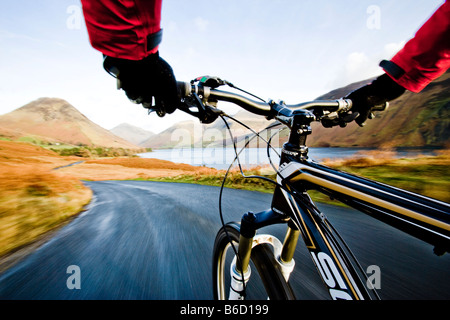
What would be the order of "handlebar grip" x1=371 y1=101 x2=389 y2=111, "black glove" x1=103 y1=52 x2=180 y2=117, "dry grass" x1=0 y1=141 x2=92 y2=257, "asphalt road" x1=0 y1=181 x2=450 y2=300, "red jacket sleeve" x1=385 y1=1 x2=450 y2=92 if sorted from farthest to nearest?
"dry grass" x1=0 y1=141 x2=92 y2=257 → "asphalt road" x1=0 y1=181 x2=450 y2=300 → "handlebar grip" x1=371 y1=101 x2=389 y2=111 → "red jacket sleeve" x1=385 y1=1 x2=450 y2=92 → "black glove" x1=103 y1=52 x2=180 y2=117

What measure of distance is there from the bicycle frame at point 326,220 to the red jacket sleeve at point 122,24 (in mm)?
767

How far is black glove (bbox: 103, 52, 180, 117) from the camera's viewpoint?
667 millimetres

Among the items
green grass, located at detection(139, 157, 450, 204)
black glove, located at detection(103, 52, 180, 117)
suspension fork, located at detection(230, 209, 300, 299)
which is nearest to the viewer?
black glove, located at detection(103, 52, 180, 117)

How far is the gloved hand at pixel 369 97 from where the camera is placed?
39.9 inches

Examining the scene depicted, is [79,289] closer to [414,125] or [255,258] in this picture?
[255,258]

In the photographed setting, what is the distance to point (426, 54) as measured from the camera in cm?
87

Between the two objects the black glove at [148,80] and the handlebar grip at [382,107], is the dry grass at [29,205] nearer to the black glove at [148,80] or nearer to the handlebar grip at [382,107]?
the black glove at [148,80]

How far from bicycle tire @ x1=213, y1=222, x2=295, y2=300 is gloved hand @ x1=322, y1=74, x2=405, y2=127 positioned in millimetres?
969

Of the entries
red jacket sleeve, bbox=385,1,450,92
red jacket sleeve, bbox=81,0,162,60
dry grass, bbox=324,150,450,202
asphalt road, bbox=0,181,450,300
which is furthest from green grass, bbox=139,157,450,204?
red jacket sleeve, bbox=81,0,162,60

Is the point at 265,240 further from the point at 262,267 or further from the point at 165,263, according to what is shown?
the point at 165,263

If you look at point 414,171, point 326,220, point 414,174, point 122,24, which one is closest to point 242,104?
point 122,24

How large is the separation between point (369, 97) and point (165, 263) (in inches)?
101

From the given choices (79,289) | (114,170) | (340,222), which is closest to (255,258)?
(79,289)

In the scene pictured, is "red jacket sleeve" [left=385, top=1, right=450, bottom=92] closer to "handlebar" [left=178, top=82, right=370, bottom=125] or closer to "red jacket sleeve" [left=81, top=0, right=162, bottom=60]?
"handlebar" [left=178, top=82, right=370, bottom=125]
